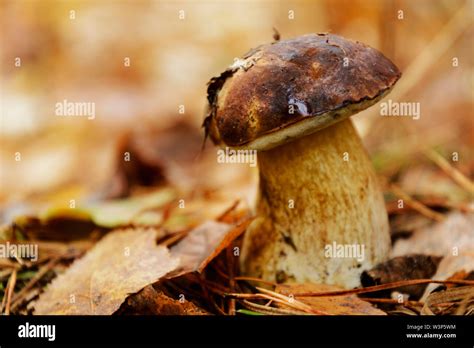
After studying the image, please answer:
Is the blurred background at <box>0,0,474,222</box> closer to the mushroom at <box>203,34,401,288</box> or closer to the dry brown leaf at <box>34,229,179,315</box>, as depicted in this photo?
the mushroom at <box>203,34,401,288</box>

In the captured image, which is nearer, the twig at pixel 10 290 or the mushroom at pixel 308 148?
the mushroom at pixel 308 148

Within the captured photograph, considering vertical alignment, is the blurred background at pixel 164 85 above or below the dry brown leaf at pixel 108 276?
above

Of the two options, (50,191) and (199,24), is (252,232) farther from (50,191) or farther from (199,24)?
(199,24)

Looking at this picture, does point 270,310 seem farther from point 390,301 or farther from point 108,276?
point 108,276

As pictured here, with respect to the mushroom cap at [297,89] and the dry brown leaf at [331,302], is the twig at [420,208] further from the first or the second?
the mushroom cap at [297,89]

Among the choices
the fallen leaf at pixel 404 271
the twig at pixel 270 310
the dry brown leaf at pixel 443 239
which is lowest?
the twig at pixel 270 310

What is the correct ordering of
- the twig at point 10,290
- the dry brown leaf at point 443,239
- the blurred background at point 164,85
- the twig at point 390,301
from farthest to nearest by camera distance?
the blurred background at point 164,85 → the dry brown leaf at point 443,239 → the twig at point 10,290 → the twig at point 390,301

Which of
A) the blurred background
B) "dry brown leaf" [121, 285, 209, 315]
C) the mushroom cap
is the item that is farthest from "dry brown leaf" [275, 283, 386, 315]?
the blurred background

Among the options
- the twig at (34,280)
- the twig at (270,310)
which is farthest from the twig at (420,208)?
the twig at (34,280)
